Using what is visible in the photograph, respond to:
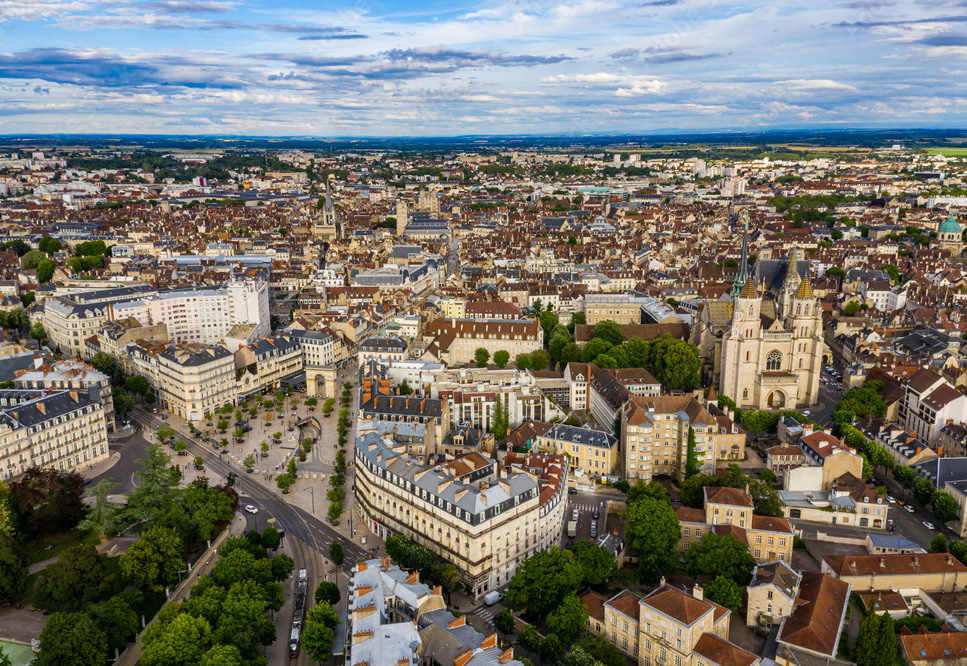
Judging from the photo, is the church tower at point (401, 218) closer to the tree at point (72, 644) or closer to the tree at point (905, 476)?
the tree at point (905, 476)

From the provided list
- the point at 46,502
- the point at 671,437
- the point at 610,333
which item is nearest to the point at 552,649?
the point at 671,437

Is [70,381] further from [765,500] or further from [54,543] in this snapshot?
[765,500]

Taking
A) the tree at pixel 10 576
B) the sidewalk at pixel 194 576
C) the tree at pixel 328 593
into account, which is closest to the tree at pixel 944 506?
the tree at pixel 328 593

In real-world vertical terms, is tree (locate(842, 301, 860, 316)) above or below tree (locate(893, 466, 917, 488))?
above

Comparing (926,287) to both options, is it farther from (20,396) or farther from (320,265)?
(20,396)

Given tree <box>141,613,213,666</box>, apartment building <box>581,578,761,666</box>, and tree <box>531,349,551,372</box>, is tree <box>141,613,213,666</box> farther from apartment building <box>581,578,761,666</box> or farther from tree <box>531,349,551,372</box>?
tree <box>531,349,551,372</box>

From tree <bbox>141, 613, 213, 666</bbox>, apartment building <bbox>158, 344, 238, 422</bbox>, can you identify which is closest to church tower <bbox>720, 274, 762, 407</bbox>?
apartment building <bbox>158, 344, 238, 422</bbox>
